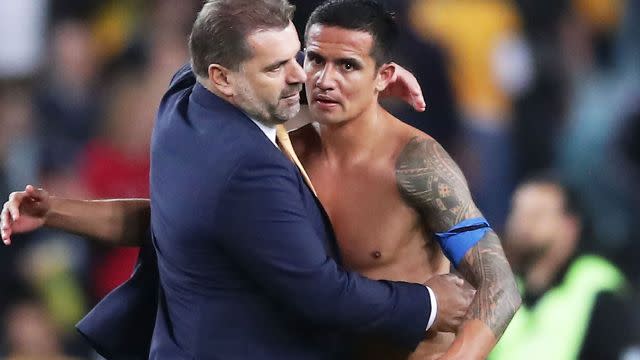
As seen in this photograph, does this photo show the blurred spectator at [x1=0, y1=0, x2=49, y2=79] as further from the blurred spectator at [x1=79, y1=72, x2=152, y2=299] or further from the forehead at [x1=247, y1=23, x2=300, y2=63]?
the forehead at [x1=247, y1=23, x2=300, y2=63]

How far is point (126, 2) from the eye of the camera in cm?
760

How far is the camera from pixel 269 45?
3.53 m

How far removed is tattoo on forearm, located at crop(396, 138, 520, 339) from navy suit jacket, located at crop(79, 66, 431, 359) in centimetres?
14

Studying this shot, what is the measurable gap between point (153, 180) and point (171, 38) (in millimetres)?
3234

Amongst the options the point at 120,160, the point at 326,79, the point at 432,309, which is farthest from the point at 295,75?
the point at 120,160

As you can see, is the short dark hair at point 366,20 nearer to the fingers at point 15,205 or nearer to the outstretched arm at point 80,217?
the outstretched arm at point 80,217

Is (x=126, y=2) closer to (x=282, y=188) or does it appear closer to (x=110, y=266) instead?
(x=110, y=266)

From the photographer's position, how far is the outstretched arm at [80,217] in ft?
12.6

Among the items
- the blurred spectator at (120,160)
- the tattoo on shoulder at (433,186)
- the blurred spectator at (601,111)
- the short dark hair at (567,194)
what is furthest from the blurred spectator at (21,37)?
the tattoo on shoulder at (433,186)

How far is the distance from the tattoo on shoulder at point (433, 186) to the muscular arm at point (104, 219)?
687mm

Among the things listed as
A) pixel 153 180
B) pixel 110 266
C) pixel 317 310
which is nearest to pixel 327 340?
pixel 317 310

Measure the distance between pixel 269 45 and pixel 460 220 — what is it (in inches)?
23.1

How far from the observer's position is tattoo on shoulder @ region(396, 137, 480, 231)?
3684 millimetres

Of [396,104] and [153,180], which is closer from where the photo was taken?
[153,180]
